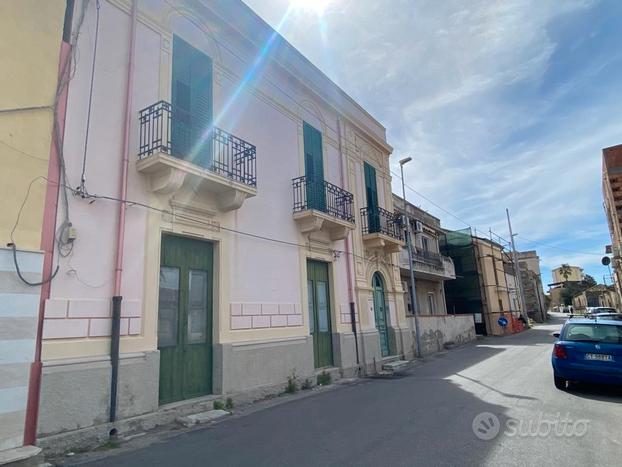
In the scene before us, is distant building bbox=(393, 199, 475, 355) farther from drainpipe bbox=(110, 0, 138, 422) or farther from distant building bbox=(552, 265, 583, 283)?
distant building bbox=(552, 265, 583, 283)

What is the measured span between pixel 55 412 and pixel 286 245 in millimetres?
6011

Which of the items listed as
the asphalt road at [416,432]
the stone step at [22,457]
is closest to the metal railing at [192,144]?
the stone step at [22,457]

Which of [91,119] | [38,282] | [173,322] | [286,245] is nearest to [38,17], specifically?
[91,119]

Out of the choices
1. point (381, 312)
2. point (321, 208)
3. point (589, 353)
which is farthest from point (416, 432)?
point (381, 312)

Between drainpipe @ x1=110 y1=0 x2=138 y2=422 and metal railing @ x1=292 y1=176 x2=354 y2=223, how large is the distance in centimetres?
481

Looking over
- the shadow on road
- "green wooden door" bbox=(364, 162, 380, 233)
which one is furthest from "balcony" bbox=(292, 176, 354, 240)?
the shadow on road

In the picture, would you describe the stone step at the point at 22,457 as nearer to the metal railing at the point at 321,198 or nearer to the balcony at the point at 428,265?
the metal railing at the point at 321,198

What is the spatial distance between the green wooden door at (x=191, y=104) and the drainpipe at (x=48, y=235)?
182 centimetres

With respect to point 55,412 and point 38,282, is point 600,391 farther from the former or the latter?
point 38,282

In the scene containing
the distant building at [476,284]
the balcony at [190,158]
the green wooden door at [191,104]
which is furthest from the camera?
the distant building at [476,284]

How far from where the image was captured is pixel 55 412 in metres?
5.10

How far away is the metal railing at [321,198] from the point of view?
35.3ft

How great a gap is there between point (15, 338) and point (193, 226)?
136 inches

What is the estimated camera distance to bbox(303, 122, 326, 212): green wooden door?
36.0 feet
